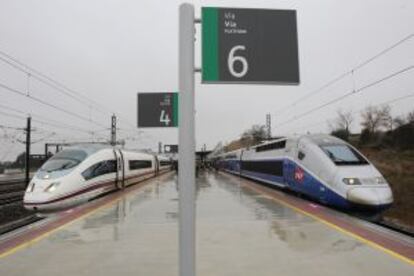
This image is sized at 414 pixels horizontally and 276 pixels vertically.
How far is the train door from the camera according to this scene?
2450cm

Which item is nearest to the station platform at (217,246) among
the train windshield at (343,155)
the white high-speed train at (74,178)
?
the train windshield at (343,155)

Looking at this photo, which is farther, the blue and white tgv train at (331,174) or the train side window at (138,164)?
the train side window at (138,164)

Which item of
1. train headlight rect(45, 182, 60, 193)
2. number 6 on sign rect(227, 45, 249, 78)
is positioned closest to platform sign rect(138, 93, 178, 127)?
train headlight rect(45, 182, 60, 193)

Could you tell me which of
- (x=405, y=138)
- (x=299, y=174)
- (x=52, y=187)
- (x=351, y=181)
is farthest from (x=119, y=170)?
(x=405, y=138)

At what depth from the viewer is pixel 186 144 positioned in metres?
3.69

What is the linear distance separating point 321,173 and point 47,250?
34.0 feet

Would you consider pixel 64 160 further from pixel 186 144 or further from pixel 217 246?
pixel 186 144

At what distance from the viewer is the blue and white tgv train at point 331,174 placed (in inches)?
554

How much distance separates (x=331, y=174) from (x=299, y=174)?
10.4ft

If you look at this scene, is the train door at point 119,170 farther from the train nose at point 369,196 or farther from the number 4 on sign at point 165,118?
the train nose at point 369,196

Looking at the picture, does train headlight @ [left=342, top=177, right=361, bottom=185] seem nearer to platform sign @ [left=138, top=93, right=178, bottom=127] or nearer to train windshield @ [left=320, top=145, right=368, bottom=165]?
train windshield @ [left=320, top=145, right=368, bottom=165]

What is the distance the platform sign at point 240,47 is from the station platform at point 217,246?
3174mm

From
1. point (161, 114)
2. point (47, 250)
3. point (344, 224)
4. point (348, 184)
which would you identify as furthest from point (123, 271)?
point (161, 114)

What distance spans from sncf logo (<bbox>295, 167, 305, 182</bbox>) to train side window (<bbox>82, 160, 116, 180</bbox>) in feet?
27.3
